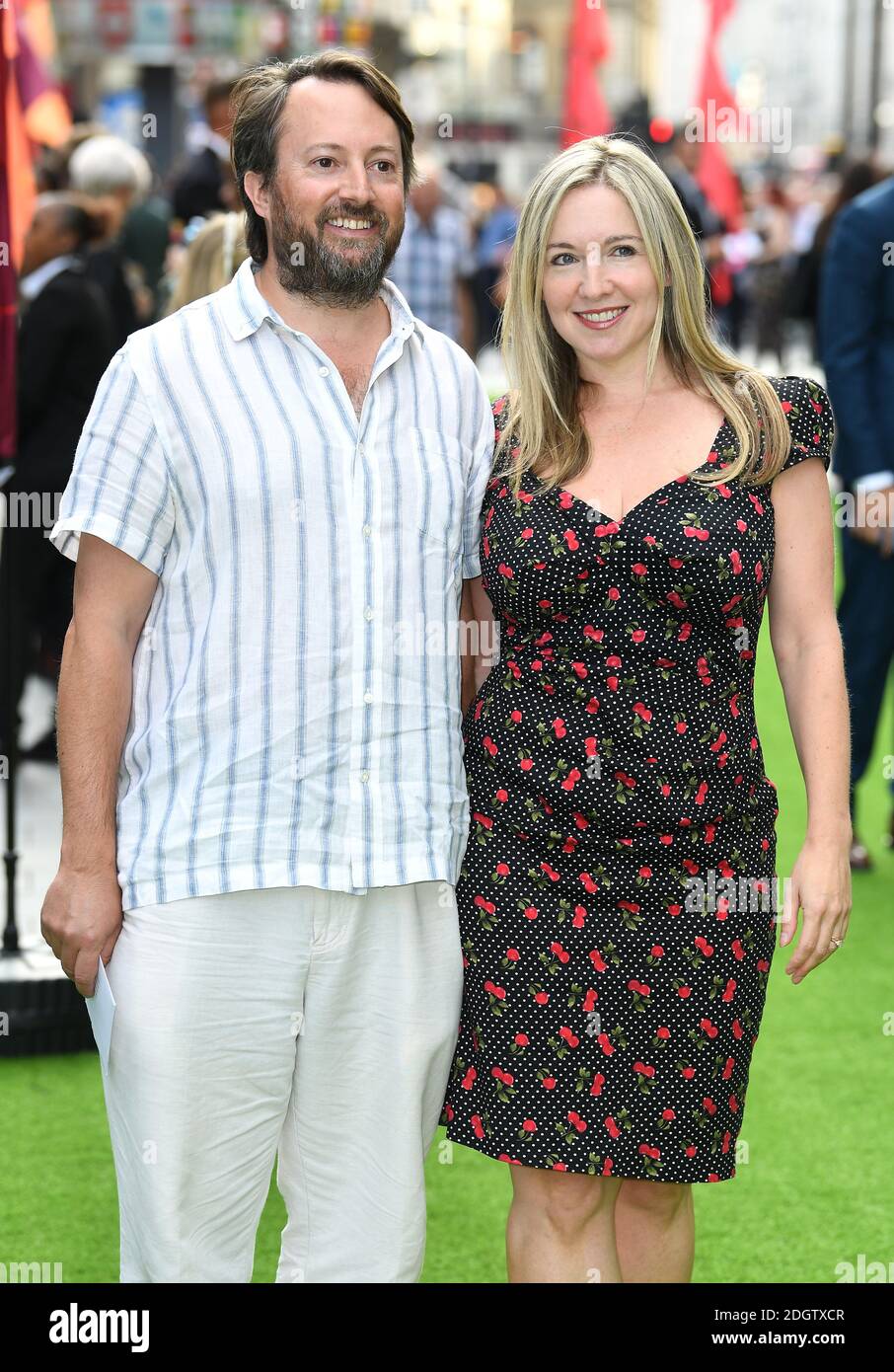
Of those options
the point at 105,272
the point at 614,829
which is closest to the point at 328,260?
the point at 614,829

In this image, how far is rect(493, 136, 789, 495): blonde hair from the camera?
3.03 metres

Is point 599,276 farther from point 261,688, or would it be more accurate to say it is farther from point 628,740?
point 261,688

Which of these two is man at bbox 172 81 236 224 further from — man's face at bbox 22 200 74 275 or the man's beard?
the man's beard

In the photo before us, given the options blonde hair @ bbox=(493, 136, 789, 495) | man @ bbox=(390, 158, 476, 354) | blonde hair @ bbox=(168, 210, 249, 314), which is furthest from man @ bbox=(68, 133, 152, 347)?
blonde hair @ bbox=(493, 136, 789, 495)

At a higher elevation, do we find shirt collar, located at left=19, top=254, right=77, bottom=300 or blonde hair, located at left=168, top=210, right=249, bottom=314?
shirt collar, located at left=19, top=254, right=77, bottom=300

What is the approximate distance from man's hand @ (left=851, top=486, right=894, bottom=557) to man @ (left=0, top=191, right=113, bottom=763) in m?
2.59

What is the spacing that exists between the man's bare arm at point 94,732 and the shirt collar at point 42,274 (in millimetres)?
4061

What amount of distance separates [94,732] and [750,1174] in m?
2.28

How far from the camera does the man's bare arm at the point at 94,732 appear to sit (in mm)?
2832

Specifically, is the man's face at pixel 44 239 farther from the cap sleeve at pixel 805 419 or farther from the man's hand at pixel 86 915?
the man's hand at pixel 86 915

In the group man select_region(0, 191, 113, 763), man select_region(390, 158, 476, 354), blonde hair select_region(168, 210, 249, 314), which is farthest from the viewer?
man select_region(390, 158, 476, 354)

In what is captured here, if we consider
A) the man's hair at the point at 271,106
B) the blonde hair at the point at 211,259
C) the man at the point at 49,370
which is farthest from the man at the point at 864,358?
the man's hair at the point at 271,106

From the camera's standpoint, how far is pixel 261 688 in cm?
284

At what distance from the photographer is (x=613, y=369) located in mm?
3139
